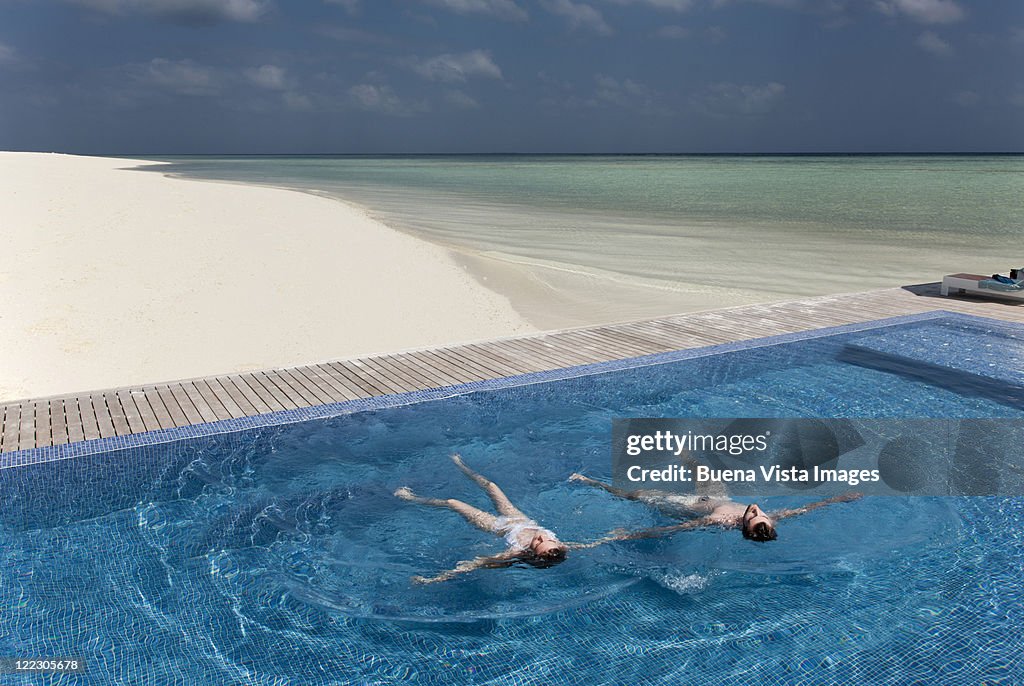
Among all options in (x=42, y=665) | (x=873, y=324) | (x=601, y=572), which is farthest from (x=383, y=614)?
(x=873, y=324)

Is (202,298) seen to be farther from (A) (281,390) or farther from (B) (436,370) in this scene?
(B) (436,370)

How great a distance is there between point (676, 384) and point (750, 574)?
2899 mm

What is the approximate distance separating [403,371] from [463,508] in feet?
7.95

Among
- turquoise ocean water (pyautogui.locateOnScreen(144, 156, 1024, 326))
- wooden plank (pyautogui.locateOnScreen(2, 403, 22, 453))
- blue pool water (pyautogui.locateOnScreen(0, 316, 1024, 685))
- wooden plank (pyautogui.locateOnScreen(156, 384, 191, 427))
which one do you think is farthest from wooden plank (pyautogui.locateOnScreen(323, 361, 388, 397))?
turquoise ocean water (pyautogui.locateOnScreen(144, 156, 1024, 326))

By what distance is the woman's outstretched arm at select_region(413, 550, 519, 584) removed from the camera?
4375 millimetres

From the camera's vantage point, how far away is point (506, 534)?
4.70 m

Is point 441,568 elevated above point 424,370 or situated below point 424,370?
below

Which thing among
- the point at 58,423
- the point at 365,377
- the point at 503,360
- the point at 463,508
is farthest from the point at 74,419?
the point at 503,360

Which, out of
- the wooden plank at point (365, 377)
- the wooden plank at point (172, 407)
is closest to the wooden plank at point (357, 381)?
the wooden plank at point (365, 377)

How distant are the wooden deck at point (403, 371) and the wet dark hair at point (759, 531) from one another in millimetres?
2935

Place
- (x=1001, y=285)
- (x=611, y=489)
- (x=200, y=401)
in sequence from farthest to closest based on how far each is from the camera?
(x=1001, y=285) → (x=200, y=401) → (x=611, y=489)

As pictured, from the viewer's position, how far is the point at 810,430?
250 inches

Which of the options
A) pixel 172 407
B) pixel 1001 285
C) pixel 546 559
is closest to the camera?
pixel 546 559

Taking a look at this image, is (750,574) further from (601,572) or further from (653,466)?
(653,466)
